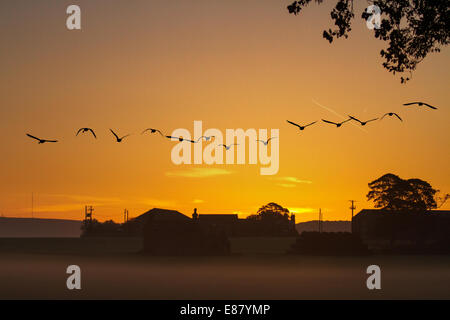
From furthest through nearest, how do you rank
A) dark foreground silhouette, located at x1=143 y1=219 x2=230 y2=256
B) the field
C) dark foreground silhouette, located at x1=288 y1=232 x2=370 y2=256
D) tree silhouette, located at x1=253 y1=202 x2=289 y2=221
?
tree silhouette, located at x1=253 y1=202 x2=289 y2=221 < dark foreground silhouette, located at x1=288 y1=232 x2=370 y2=256 < dark foreground silhouette, located at x1=143 y1=219 x2=230 y2=256 < the field

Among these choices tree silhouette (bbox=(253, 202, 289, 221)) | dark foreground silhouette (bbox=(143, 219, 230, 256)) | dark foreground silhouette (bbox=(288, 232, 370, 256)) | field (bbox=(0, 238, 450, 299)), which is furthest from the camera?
tree silhouette (bbox=(253, 202, 289, 221))

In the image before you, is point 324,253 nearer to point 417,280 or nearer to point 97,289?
point 417,280

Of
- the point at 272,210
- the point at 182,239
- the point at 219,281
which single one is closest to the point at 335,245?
the point at 182,239

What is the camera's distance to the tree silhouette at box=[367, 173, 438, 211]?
6812cm

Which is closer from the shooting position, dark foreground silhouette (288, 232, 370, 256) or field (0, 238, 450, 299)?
field (0, 238, 450, 299)

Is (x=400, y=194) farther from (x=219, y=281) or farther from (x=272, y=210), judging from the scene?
(x=272, y=210)

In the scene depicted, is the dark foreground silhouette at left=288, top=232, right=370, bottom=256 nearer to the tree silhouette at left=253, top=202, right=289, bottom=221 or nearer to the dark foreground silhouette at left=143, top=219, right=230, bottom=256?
the dark foreground silhouette at left=143, top=219, right=230, bottom=256

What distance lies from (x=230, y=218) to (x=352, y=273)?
121 meters

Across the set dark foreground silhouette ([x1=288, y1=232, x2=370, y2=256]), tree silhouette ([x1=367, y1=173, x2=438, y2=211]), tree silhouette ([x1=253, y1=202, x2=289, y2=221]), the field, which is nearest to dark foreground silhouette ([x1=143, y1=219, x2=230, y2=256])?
dark foreground silhouette ([x1=288, y1=232, x2=370, y2=256])

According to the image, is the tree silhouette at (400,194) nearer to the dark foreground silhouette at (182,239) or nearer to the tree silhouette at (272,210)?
the dark foreground silhouette at (182,239)

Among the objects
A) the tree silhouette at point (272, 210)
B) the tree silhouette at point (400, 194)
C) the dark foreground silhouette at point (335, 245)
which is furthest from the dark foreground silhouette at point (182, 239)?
the tree silhouette at point (272, 210)

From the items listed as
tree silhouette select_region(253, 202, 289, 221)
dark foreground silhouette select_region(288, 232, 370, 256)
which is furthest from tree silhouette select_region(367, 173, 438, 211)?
tree silhouette select_region(253, 202, 289, 221)

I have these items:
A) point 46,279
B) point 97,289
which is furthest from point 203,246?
point 97,289

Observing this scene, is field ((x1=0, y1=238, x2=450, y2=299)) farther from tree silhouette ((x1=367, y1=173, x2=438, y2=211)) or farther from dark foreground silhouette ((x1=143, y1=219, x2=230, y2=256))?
tree silhouette ((x1=367, y1=173, x2=438, y2=211))
